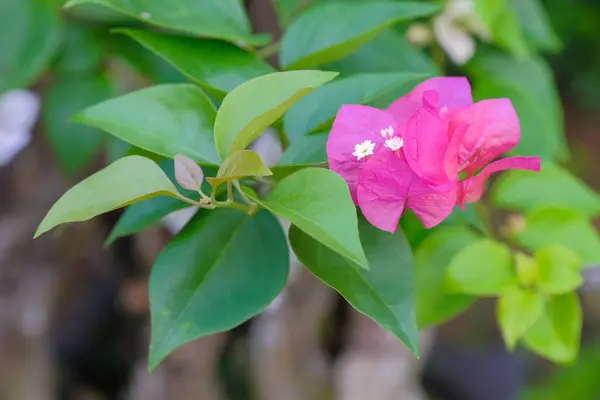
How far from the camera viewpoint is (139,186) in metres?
0.32

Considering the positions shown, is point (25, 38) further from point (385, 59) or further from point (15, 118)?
point (385, 59)

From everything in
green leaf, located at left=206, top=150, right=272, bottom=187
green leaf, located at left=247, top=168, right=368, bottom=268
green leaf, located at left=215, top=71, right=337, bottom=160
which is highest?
green leaf, located at left=215, top=71, right=337, bottom=160

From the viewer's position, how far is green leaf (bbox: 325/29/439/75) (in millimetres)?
532

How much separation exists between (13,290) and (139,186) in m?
0.76

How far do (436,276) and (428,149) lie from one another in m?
0.21

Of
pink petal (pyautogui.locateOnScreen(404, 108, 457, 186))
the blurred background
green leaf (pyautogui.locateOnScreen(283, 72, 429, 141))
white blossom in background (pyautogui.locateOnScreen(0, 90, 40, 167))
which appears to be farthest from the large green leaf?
pink petal (pyautogui.locateOnScreen(404, 108, 457, 186))

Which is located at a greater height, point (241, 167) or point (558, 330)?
point (241, 167)

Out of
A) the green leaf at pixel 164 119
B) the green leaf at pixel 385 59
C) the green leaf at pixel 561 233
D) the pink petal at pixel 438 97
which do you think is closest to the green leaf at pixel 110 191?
the green leaf at pixel 164 119

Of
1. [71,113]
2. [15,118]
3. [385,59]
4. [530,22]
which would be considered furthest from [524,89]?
[15,118]

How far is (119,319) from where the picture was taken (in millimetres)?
1358

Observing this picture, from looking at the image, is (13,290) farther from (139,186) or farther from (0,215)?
(139,186)

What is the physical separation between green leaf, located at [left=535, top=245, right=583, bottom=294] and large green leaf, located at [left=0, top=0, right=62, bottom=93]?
467 mm

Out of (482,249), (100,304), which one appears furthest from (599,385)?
(482,249)

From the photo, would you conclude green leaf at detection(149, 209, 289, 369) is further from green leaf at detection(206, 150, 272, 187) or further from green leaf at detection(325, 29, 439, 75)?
green leaf at detection(325, 29, 439, 75)
